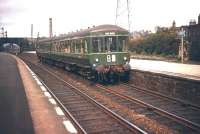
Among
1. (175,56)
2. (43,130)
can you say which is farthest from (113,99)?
(175,56)

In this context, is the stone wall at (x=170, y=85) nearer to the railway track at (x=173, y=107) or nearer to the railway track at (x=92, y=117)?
the railway track at (x=173, y=107)

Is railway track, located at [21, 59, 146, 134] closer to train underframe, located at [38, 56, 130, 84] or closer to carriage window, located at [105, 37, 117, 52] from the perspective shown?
train underframe, located at [38, 56, 130, 84]

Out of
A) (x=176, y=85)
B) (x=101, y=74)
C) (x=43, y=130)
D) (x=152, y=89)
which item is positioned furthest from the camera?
(x=101, y=74)

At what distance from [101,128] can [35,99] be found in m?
6.50

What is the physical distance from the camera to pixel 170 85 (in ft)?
53.1

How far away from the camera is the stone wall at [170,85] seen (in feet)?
46.9

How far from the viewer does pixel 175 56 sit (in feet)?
125

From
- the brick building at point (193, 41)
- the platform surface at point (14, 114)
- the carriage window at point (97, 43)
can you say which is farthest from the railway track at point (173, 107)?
the brick building at point (193, 41)

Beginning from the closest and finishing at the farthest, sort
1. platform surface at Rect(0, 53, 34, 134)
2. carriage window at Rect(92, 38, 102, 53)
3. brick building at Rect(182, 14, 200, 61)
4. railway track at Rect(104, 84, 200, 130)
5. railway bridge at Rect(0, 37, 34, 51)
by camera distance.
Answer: platform surface at Rect(0, 53, 34, 134) < railway track at Rect(104, 84, 200, 130) < carriage window at Rect(92, 38, 102, 53) < brick building at Rect(182, 14, 200, 61) < railway bridge at Rect(0, 37, 34, 51)

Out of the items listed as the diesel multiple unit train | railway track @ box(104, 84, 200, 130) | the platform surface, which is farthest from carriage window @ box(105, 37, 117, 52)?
the platform surface

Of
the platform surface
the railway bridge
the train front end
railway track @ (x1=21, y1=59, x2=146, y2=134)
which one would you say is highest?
the railway bridge

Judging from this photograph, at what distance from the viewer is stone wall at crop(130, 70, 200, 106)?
14.3 metres

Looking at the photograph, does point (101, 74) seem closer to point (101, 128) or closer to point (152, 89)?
point (152, 89)

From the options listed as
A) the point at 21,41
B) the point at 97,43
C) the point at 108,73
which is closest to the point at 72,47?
the point at 108,73
